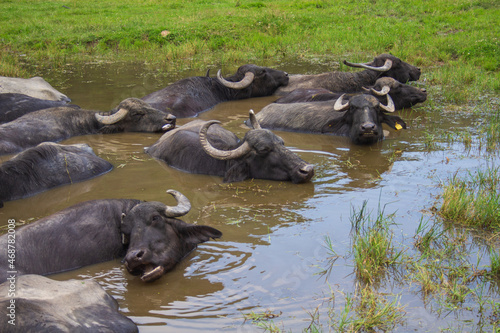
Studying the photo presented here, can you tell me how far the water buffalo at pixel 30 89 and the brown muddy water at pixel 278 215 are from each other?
2.55 meters

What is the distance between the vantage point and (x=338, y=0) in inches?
886

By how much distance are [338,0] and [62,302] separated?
68.3 feet

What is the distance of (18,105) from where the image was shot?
1010cm

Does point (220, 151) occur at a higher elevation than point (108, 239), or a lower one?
higher

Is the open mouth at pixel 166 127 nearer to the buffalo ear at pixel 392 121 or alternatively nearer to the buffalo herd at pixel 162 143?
the buffalo herd at pixel 162 143

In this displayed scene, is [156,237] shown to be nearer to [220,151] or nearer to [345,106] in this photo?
[220,151]

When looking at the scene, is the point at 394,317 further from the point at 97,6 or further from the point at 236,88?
the point at 97,6

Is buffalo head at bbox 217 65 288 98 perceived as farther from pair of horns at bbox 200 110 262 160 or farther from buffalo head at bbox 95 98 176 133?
pair of horns at bbox 200 110 262 160

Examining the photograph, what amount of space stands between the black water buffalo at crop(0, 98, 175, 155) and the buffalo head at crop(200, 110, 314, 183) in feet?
8.98

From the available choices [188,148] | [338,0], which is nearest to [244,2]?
[338,0]

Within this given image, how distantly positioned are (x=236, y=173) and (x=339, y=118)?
8.84ft

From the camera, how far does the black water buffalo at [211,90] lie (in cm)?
1078

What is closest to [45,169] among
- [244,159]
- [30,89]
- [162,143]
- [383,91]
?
[162,143]

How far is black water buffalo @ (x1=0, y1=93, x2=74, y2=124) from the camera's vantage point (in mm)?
9836
